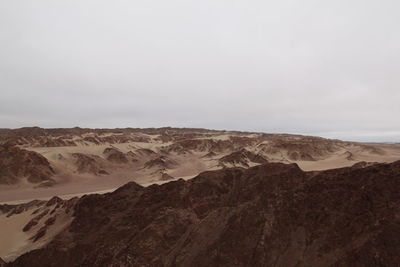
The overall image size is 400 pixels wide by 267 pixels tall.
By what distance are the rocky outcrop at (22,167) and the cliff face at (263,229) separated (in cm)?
3307

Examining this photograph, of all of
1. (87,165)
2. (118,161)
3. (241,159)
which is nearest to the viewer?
(87,165)

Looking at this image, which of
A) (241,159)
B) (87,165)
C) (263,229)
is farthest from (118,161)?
(263,229)

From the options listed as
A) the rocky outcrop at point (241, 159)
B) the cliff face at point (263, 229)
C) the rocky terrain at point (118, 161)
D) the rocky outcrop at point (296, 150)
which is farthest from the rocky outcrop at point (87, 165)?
the cliff face at point (263, 229)

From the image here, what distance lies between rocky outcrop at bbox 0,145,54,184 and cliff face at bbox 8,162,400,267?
33.1 m

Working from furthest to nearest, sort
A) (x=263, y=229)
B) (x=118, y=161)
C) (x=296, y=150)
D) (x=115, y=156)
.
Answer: (x=296, y=150)
(x=115, y=156)
(x=118, y=161)
(x=263, y=229)

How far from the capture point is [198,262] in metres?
12.2

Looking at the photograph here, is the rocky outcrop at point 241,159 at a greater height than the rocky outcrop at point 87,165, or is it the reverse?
the rocky outcrop at point 241,159

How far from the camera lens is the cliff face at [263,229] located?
11.3m

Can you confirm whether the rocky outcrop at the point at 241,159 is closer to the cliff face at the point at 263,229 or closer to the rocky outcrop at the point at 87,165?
the rocky outcrop at the point at 87,165

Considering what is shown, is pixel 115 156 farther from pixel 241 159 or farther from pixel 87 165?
pixel 241 159

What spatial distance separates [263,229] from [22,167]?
45690 millimetres

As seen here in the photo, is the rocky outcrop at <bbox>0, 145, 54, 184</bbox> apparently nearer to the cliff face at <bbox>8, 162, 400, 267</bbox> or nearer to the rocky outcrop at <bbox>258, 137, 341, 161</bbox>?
the cliff face at <bbox>8, 162, 400, 267</bbox>

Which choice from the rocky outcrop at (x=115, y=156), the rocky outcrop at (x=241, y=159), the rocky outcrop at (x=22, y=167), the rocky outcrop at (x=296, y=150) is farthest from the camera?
the rocky outcrop at (x=296, y=150)

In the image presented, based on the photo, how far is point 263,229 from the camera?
12922 mm
